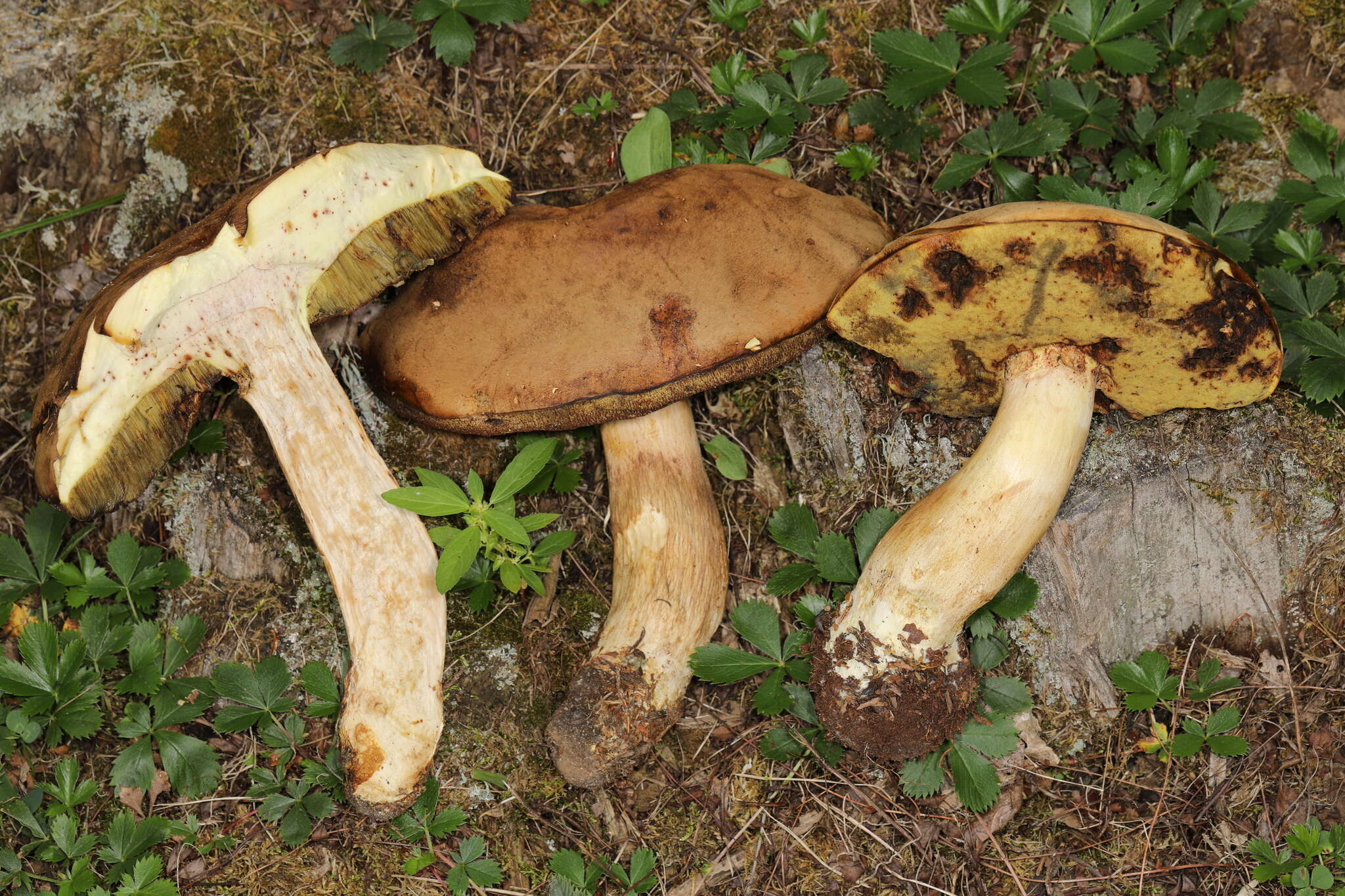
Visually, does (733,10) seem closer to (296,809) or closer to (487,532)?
(487,532)

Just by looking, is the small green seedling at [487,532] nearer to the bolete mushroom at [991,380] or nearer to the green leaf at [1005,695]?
the bolete mushroom at [991,380]

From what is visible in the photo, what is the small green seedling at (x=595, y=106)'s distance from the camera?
3324 mm

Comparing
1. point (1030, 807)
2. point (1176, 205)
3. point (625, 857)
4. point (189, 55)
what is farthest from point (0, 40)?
point (1030, 807)

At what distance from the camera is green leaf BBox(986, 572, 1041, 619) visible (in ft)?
9.20

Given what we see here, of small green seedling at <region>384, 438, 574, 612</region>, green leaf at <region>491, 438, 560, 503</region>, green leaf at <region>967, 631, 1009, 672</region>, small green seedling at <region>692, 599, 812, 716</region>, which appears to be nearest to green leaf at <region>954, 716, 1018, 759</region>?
green leaf at <region>967, 631, 1009, 672</region>

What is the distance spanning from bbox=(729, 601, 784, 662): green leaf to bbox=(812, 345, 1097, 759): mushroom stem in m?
0.22

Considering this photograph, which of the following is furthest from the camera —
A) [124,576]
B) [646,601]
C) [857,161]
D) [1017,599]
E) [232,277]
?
[857,161]

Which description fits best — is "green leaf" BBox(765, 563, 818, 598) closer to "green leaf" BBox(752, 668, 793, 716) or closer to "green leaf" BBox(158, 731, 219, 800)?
"green leaf" BBox(752, 668, 793, 716)

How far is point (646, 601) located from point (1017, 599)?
1.14m

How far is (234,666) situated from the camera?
2.92 metres

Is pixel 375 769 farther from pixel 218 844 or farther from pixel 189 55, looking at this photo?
pixel 189 55

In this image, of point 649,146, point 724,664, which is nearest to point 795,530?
point 724,664

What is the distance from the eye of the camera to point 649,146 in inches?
125

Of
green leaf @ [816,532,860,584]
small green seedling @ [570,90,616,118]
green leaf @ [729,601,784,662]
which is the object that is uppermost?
small green seedling @ [570,90,616,118]
